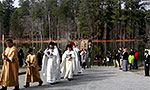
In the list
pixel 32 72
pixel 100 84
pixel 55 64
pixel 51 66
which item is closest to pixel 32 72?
pixel 32 72

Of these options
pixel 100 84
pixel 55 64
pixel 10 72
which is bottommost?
pixel 100 84

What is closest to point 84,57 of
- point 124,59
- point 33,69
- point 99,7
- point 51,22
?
point 124,59

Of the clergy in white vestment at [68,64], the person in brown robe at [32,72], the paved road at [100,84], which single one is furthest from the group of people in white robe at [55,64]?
the person in brown robe at [32,72]

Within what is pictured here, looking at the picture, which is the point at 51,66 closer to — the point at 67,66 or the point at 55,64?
the point at 55,64

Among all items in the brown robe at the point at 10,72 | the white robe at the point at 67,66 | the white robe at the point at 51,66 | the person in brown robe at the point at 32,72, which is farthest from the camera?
the white robe at the point at 67,66

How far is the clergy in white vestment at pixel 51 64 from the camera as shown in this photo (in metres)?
10.7

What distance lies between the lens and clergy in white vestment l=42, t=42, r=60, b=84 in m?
10.7

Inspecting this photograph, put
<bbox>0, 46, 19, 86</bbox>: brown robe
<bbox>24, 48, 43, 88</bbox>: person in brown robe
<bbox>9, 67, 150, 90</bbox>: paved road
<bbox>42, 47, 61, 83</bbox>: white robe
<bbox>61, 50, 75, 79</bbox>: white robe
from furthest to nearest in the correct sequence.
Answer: <bbox>61, 50, 75, 79</bbox>: white robe < <bbox>42, 47, 61, 83</bbox>: white robe < <bbox>24, 48, 43, 88</bbox>: person in brown robe < <bbox>9, 67, 150, 90</bbox>: paved road < <bbox>0, 46, 19, 86</bbox>: brown robe

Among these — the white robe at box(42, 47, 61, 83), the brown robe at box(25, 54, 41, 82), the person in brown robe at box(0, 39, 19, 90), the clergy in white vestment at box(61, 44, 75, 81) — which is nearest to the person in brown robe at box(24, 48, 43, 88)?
the brown robe at box(25, 54, 41, 82)

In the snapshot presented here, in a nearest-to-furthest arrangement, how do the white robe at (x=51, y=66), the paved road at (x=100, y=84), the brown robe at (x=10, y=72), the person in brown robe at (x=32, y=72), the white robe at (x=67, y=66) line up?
the brown robe at (x=10, y=72)
the paved road at (x=100, y=84)
the person in brown robe at (x=32, y=72)
the white robe at (x=51, y=66)
the white robe at (x=67, y=66)

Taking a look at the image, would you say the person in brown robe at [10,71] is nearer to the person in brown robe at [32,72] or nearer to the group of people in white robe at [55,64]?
the person in brown robe at [32,72]

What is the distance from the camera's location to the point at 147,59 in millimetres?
14539

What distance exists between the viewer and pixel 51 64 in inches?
430

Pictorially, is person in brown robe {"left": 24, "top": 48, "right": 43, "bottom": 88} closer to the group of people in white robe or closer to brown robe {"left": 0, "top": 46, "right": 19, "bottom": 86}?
the group of people in white robe
